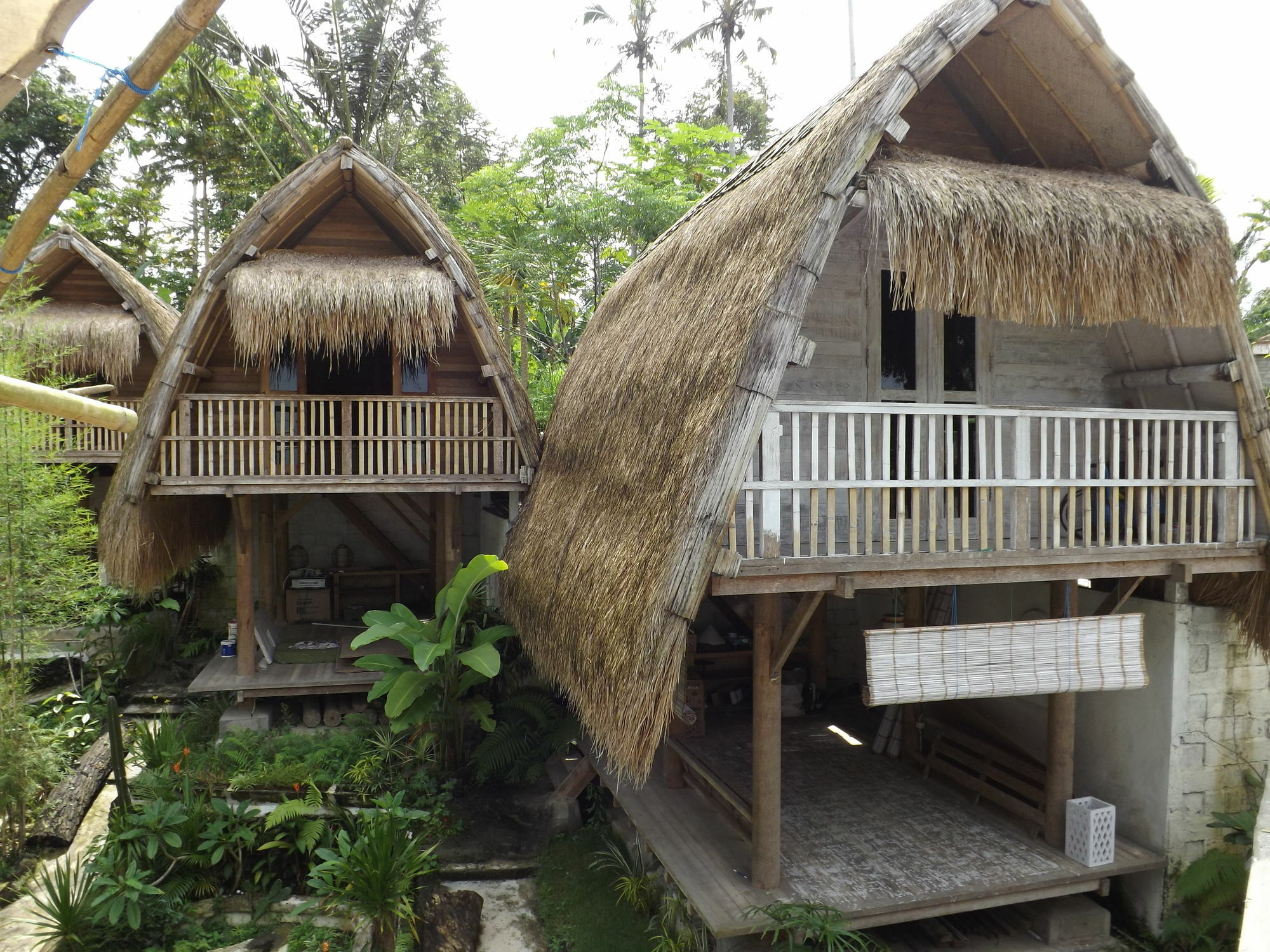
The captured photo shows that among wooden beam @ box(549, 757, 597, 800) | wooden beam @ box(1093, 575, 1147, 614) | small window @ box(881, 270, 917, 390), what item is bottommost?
wooden beam @ box(549, 757, 597, 800)

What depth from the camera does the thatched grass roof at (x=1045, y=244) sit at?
488cm

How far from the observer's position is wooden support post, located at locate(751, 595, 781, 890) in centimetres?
548

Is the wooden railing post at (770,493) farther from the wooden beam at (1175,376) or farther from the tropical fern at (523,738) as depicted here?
the tropical fern at (523,738)

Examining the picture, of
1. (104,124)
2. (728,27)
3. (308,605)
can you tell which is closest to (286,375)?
(308,605)

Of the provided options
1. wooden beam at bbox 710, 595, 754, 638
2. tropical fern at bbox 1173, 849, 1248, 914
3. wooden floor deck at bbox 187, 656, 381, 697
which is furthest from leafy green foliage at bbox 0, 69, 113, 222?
tropical fern at bbox 1173, 849, 1248, 914

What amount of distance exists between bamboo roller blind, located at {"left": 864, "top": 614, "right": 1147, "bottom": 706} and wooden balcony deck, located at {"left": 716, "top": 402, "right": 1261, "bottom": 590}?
0.39 meters

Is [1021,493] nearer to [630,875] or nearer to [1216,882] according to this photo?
[1216,882]

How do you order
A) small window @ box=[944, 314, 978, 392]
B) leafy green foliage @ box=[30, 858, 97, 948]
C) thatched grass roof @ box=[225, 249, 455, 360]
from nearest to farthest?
leafy green foliage @ box=[30, 858, 97, 948], small window @ box=[944, 314, 978, 392], thatched grass roof @ box=[225, 249, 455, 360]

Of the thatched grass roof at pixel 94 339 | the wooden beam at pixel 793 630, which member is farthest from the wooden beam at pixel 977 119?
the thatched grass roof at pixel 94 339

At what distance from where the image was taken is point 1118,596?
20.8 feet

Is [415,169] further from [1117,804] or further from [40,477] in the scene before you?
[1117,804]

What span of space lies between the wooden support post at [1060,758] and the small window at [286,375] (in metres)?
8.52

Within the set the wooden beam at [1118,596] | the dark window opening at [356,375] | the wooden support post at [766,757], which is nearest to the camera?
the wooden support post at [766,757]

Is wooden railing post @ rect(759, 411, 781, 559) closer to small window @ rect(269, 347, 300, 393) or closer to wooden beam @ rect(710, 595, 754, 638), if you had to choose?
wooden beam @ rect(710, 595, 754, 638)
